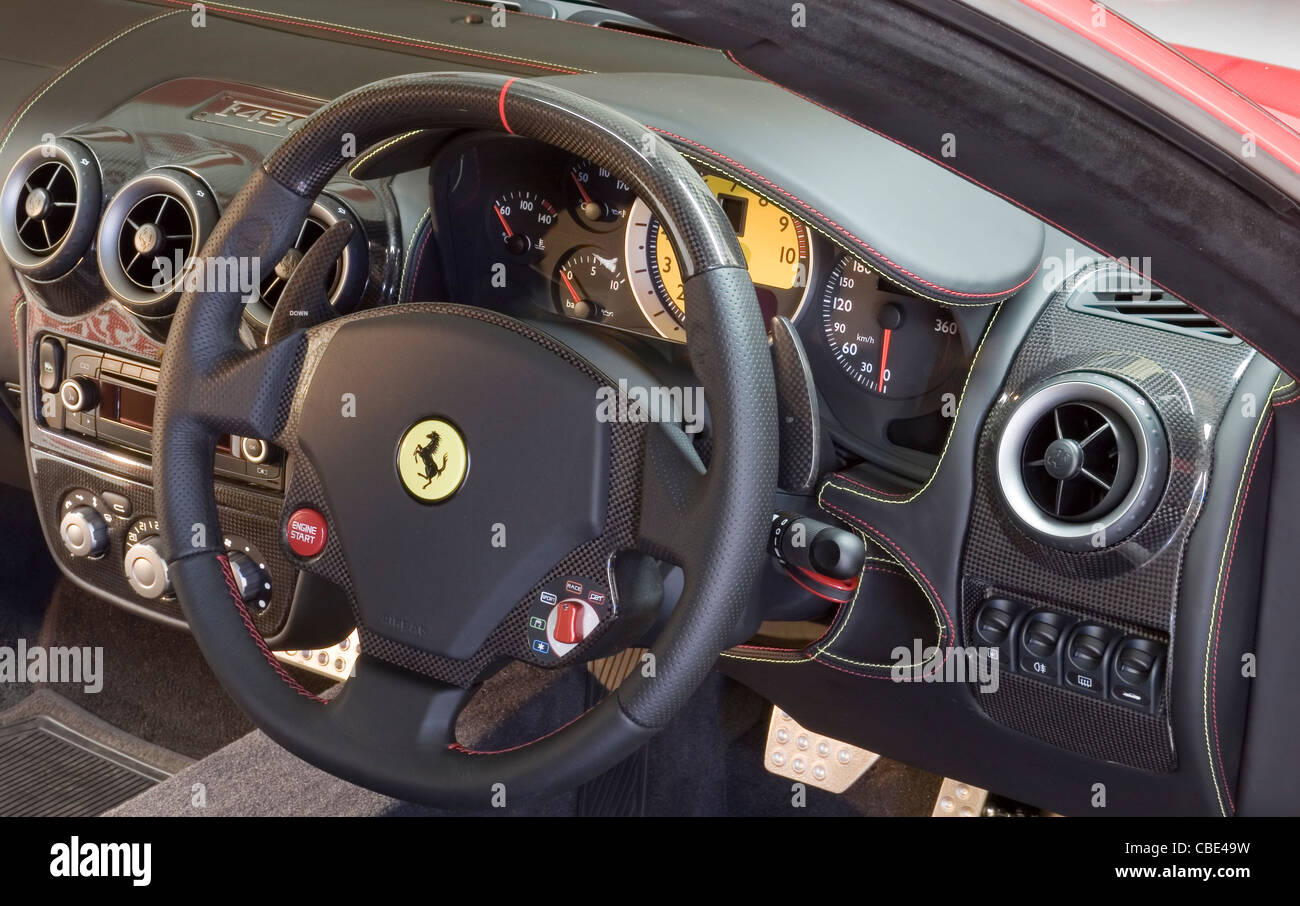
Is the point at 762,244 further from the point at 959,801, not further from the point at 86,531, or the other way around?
the point at 86,531

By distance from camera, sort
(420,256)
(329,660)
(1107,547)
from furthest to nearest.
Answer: (329,660)
(420,256)
(1107,547)

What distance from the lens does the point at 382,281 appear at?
156cm

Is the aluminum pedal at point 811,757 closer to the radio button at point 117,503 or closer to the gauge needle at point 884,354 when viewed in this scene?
the gauge needle at point 884,354

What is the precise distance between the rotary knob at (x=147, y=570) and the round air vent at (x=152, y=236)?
1.00 feet

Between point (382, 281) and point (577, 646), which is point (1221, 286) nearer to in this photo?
point (577, 646)

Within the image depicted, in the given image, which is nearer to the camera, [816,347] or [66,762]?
[816,347]

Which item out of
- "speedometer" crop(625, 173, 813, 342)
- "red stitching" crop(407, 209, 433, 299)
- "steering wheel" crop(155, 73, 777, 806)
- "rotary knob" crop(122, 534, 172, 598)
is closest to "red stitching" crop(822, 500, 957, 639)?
"speedometer" crop(625, 173, 813, 342)

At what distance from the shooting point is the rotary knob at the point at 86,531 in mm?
1783

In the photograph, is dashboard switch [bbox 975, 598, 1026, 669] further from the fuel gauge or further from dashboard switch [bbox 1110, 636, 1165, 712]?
the fuel gauge

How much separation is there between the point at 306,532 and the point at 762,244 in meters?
0.60

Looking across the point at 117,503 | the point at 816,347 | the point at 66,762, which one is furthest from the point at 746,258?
the point at 66,762

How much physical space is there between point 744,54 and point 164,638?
1993mm

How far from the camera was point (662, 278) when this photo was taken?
1516mm

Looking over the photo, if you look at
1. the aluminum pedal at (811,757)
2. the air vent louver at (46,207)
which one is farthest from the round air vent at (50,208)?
the aluminum pedal at (811,757)
